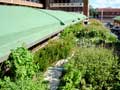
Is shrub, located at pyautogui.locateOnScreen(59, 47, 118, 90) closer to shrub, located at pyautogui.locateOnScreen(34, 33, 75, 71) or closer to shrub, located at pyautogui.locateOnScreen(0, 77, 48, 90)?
shrub, located at pyautogui.locateOnScreen(34, 33, 75, 71)

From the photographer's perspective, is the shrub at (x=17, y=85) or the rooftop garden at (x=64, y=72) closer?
the shrub at (x=17, y=85)

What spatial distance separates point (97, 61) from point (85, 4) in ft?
152

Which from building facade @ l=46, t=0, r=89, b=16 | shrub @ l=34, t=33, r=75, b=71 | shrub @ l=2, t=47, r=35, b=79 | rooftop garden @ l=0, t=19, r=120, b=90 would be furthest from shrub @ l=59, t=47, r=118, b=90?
building facade @ l=46, t=0, r=89, b=16

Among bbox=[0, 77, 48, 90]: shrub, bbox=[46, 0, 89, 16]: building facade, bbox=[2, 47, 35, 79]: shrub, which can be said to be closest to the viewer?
bbox=[0, 77, 48, 90]: shrub

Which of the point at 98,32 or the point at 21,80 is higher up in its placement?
the point at 21,80

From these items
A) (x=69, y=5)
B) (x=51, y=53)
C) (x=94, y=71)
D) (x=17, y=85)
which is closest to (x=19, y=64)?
(x=17, y=85)

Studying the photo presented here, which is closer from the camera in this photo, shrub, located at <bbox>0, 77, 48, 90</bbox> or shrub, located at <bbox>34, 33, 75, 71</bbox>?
shrub, located at <bbox>0, 77, 48, 90</bbox>

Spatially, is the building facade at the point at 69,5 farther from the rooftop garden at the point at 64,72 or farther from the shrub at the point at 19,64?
the shrub at the point at 19,64

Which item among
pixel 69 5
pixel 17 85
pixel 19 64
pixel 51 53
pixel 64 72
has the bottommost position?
pixel 69 5

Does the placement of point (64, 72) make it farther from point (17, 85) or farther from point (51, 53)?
point (17, 85)

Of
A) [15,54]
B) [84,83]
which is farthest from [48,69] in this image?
[15,54]

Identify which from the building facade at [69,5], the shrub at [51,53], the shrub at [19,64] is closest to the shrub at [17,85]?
the shrub at [19,64]

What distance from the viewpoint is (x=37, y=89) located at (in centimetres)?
679

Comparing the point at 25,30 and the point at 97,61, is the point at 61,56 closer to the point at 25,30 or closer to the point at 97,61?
the point at 97,61
